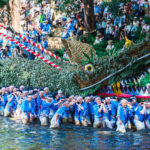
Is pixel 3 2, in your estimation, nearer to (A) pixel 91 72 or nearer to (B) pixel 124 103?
(A) pixel 91 72

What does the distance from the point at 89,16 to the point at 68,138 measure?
1199cm

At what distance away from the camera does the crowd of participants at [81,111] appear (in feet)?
52.3

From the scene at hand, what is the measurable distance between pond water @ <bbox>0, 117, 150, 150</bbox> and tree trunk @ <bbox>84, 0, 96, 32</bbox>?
971 centimetres

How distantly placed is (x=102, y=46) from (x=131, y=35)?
1.89m

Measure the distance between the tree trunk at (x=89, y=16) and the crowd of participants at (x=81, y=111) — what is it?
7.45 m

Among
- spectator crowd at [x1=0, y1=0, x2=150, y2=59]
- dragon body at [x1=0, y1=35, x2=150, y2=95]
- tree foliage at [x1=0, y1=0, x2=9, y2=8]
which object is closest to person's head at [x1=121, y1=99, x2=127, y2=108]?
dragon body at [x1=0, y1=35, x2=150, y2=95]

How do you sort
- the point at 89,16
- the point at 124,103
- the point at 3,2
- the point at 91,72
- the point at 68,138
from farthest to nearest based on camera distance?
1. the point at 3,2
2. the point at 89,16
3. the point at 91,72
4. the point at 124,103
5. the point at 68,138

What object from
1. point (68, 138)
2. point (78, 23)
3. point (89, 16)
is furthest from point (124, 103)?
point (78, 23)

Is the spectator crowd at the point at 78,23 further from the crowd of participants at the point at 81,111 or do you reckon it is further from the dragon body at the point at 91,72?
the crowd of participants at the point at 81,111

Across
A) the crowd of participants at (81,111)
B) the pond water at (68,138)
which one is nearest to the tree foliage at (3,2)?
the crowd of participants at (81,111)

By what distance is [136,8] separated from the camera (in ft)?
77.9

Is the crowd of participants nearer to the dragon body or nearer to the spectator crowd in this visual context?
the dragon body

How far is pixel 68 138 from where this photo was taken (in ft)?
48.1

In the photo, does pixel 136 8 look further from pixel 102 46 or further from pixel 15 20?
pixel 15 20
